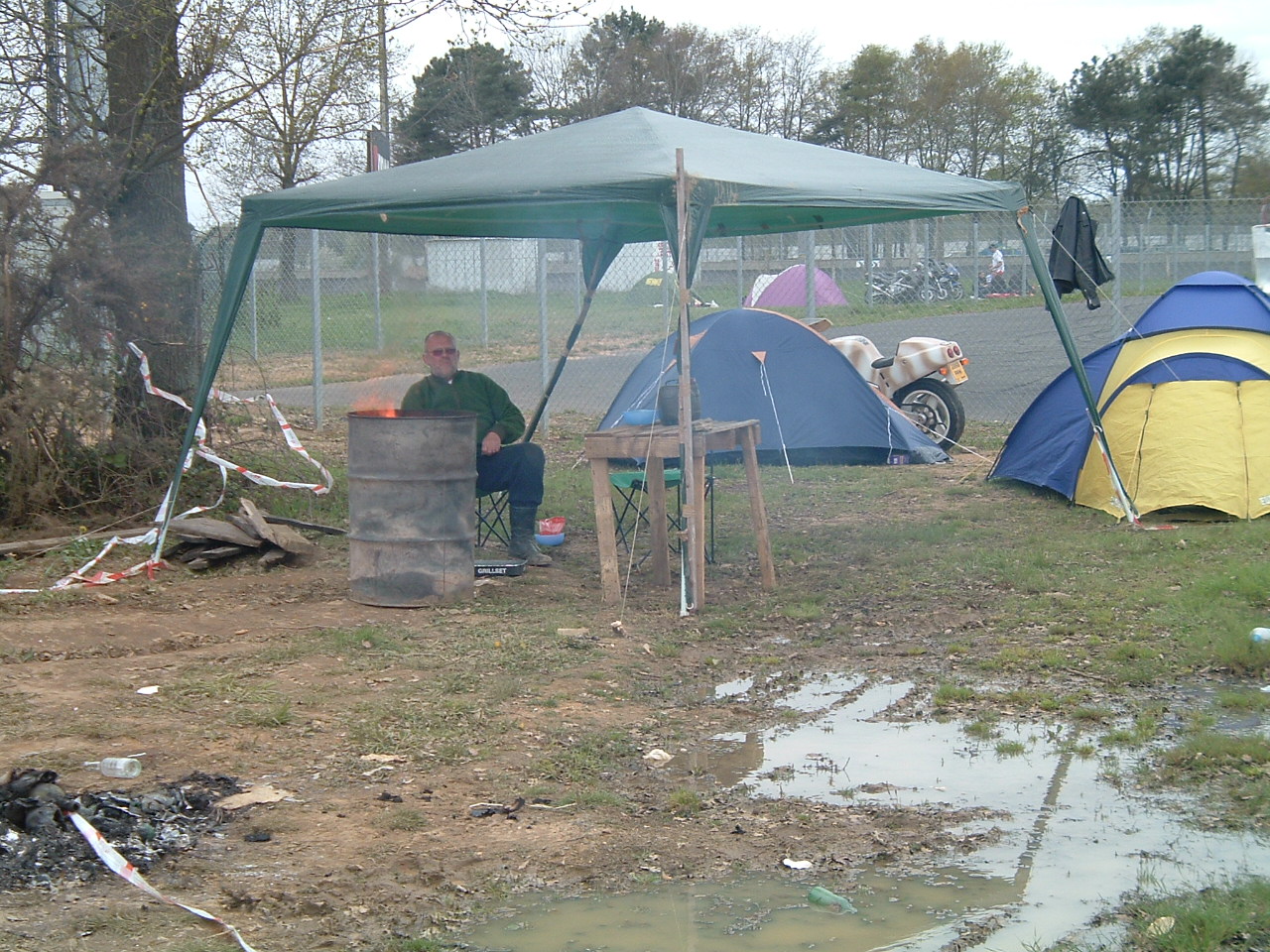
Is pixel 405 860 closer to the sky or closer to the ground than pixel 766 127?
closer to the ground

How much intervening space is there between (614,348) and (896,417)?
9242 millimetres

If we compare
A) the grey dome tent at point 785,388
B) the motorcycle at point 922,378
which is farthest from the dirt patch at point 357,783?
the motorcycle at point 922,378

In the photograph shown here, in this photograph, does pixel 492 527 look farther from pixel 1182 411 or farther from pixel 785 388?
pixel 1182 411

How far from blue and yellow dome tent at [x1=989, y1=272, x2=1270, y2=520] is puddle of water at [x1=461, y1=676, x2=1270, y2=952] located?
4209 mm

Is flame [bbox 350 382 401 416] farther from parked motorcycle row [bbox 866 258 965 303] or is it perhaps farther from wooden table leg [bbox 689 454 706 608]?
parked motorcycle row [bbox 866 258 965 303]

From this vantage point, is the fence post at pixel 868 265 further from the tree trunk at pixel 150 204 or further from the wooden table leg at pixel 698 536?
the wooden table leg at pixel 698 536

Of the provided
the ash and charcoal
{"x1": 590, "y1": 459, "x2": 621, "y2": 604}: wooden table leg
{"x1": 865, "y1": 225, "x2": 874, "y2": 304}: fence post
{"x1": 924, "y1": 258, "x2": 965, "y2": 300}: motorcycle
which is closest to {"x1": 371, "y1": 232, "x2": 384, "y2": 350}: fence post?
{"x1": 590, "y1": 459, "x2": 621, "y2": 604}: wooden table leg

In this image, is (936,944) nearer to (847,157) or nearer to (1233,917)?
(1233,917)

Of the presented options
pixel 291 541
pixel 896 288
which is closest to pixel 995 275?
pixel 896 288

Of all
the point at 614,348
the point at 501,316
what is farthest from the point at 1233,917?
the point at 614,348

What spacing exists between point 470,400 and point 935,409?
5589 millimetres

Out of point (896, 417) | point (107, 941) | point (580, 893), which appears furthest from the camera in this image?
point (896, 417)

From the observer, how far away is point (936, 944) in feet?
10.6

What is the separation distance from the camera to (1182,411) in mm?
8602
